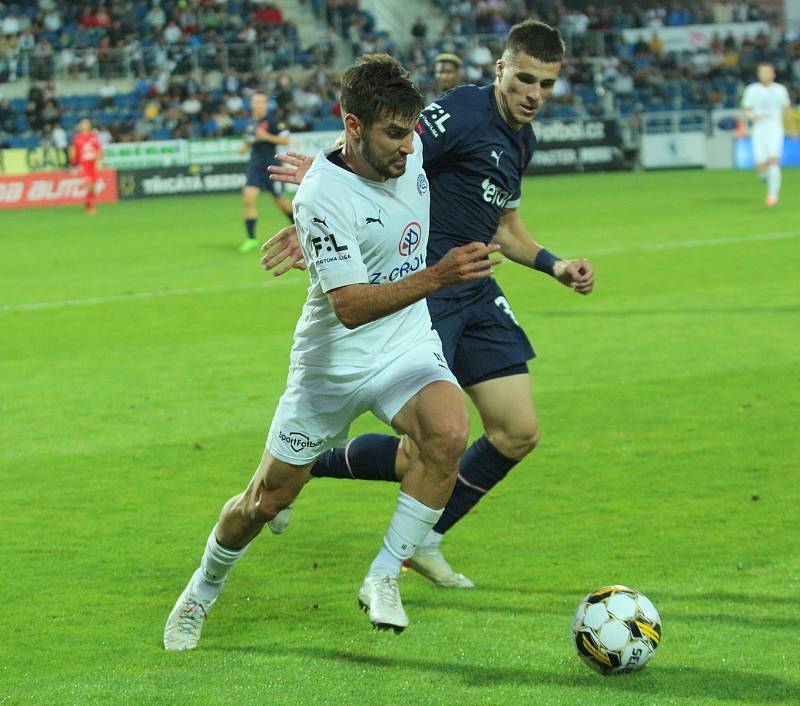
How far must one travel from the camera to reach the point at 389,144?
4586 mm

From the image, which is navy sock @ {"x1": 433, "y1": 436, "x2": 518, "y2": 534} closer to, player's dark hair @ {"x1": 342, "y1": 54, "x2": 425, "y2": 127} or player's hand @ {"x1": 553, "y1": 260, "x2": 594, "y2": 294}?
player's hand @ {"x1": 553, "y1": 260, "x2": 594, "y2": 294}

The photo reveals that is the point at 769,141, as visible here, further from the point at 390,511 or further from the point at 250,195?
the point at 390,511

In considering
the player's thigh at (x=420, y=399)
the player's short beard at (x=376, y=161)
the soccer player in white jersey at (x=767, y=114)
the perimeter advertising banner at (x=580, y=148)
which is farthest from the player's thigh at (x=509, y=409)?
the perimeter advertising banner at (x=580, y=148)

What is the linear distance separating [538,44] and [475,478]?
1775 mm

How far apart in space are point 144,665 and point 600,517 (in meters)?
2.56

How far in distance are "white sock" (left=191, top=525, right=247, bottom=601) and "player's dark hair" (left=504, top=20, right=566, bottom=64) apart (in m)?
2.29

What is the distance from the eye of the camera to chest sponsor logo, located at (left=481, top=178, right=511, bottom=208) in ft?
19.7

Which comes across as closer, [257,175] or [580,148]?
[257,175]

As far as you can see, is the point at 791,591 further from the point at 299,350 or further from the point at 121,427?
the point at 121,427

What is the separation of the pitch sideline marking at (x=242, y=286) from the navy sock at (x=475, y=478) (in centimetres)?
925

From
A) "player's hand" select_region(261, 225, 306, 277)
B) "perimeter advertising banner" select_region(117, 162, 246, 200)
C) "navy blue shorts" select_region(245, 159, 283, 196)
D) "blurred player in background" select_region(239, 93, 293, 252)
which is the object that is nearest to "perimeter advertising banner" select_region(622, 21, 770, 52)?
"perimeter advertising banner" select_region(117, 162, 246, 200)

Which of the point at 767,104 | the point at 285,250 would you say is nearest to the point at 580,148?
the point at 767,104

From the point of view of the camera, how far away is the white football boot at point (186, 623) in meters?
4.92

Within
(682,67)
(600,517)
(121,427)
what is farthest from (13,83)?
(600,517)
